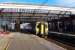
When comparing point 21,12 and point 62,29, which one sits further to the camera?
point 62,29

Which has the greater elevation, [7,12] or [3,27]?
[7,12]

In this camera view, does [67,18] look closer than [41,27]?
No

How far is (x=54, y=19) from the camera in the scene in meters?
81.2

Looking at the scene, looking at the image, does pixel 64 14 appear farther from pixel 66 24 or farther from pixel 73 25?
pixel 73 25

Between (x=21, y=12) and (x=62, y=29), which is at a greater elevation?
(x=21, y=12)

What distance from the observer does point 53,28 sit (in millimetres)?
90438

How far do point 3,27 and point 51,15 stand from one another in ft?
74.4

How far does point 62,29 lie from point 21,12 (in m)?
13.7

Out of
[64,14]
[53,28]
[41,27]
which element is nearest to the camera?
[41,27]

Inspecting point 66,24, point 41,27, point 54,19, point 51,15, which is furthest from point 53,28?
point 41,27

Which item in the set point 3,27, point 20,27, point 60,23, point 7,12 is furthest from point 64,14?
point 20,27

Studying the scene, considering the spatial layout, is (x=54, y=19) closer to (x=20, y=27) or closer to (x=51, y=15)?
(x=51, y=15)

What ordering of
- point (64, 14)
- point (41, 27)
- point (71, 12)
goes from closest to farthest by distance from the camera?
point (41, 27), point (71, 12), point (64, 14)

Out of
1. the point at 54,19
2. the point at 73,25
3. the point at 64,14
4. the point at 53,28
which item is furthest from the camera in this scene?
the point at 53,28
